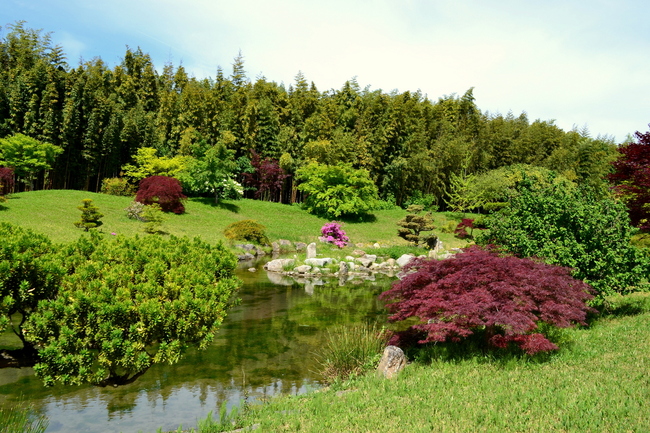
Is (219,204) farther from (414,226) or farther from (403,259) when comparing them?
(403,259)

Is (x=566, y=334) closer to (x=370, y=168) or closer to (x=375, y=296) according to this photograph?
(x=375, y=296)

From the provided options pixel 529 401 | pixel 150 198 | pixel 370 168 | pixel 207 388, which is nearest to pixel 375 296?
pixel 207 388

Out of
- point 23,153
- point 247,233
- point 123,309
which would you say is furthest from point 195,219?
point 123,309

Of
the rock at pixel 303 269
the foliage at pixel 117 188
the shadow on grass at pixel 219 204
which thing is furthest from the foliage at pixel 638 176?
the foliage at pixel 117 188

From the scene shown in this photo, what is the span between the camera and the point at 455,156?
44.9 m

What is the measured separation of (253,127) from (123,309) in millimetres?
38307

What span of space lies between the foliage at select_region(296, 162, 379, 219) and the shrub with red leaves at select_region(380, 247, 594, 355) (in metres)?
27.4

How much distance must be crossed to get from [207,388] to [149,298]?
3037 millimetres

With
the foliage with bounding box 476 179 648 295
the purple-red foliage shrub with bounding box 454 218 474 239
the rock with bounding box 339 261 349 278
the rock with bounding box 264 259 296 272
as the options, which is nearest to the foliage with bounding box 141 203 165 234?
the rock with bounding box 264 259 296 272

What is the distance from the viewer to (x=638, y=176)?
13398 mm

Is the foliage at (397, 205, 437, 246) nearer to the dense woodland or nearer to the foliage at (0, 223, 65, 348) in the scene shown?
the dense woodland

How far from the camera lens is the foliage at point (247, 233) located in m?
26.3

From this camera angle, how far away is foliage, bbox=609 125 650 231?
13188 millimetres

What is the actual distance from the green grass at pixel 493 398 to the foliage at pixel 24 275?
3255 millimetres
